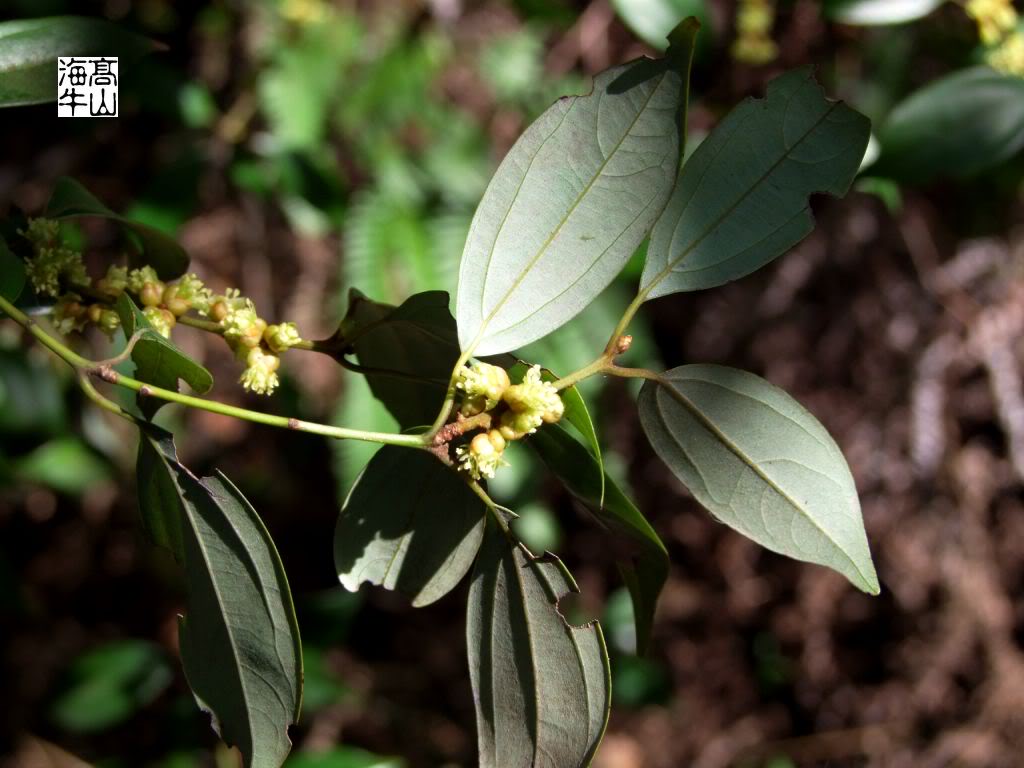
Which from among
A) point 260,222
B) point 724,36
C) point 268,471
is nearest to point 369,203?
point 260,222

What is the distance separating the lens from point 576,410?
0.77 m

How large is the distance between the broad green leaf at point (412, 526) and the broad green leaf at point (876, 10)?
1.13 metres

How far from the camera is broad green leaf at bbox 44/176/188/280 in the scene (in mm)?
883

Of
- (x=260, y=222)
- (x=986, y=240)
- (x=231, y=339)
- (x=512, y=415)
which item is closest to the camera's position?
(x=512, y=415)

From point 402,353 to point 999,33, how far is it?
1.25 m

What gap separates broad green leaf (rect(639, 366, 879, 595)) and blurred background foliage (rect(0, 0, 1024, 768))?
4.17ft

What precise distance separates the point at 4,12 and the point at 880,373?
2.27 meters

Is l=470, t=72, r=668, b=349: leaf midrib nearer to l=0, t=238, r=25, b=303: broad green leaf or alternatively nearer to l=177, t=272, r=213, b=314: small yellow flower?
l=177, t=272, r=213, b=314: small yellow flower

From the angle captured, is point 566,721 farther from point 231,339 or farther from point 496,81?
point 496,81

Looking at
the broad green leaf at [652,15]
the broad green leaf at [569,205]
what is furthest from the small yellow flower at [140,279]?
the broad green leaf at [652,15]

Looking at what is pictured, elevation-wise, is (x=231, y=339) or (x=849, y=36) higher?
(x=849, y=36)

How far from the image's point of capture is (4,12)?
175 centimetres

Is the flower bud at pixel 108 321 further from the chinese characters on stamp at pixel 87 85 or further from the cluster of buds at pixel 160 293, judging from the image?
the chinese characters on stamp at pixel 87 85

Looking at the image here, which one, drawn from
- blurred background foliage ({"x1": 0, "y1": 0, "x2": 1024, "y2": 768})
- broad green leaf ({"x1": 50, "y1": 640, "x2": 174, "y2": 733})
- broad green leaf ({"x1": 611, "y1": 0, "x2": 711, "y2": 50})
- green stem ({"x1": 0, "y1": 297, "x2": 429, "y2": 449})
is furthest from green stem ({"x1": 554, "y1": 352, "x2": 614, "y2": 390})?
broad green leaf ({"x1": 50, "y1": 640, "x2": 174, "y2": 733})
